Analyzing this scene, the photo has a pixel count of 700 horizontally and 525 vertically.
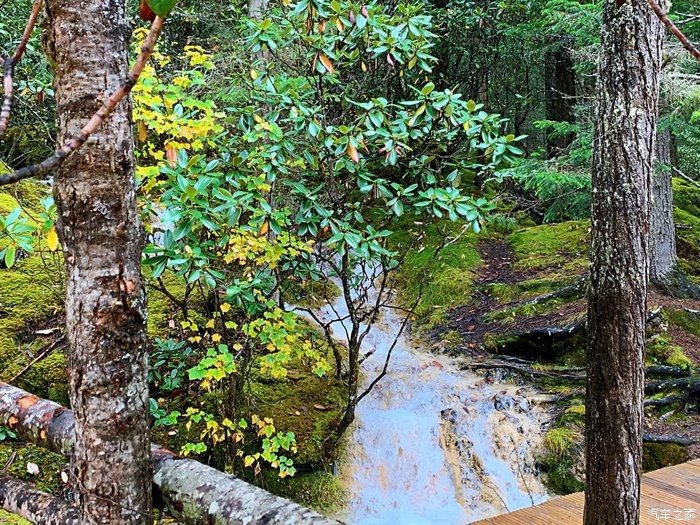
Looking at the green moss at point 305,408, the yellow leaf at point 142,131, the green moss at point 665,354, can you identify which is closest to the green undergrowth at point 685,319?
the green moss at point 665,354

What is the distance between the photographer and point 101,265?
1.42 metres

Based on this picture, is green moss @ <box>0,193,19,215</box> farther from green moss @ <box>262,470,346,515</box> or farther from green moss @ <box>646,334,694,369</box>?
green moss @ <box>646,334,694,369</box>

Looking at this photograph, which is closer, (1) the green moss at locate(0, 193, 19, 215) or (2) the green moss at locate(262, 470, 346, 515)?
(2) the green moss at locate(262, 470, 346, 515)

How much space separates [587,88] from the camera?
892 cm

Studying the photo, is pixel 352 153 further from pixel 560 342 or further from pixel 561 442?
pixel 560 342

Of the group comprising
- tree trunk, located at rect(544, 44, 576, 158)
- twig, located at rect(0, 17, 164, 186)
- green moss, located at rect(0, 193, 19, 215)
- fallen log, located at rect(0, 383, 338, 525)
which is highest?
tree trunk, located at rect(544, 44, 576, 158)

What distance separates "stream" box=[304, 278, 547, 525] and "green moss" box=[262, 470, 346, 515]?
0.09m

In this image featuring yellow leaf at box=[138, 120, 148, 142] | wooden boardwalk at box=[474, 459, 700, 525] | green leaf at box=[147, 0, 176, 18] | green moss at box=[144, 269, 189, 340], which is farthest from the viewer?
green moss at box=[144, 269, 189, 340]

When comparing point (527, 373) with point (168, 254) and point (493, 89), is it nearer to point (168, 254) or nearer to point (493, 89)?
point (168, 254)

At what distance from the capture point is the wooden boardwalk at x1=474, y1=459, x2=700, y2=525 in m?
2.88

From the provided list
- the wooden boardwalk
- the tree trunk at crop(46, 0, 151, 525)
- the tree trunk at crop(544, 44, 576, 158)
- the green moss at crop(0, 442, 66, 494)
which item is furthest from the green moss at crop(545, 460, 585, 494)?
the tree trunk at crop(544, 44, 576, 158)

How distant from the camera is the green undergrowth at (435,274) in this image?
6.64 metres

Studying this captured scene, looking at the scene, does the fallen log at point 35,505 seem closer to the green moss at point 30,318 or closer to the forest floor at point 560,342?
the green moss at point 30,318

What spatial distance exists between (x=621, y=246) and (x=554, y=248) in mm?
6099
